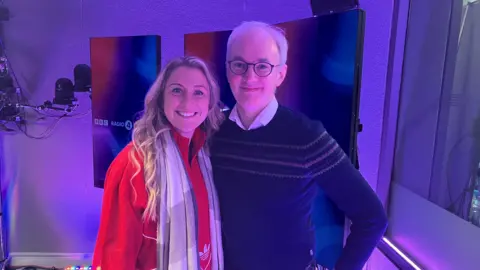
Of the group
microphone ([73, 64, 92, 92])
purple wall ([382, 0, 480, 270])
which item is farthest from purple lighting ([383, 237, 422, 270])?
microphone ([73, 64, 92, 92])

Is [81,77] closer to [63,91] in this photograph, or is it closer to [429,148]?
[63,91]

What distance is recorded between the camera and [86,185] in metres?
3.06

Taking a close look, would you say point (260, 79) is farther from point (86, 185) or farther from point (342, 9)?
point (86, 185)

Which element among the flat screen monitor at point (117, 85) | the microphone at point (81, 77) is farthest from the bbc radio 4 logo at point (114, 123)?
the microphone at point (81, 77)

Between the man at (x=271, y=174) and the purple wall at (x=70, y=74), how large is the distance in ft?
5.09

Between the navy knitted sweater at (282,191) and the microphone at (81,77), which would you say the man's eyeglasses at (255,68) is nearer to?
the navy knitted sweater at (282,191)

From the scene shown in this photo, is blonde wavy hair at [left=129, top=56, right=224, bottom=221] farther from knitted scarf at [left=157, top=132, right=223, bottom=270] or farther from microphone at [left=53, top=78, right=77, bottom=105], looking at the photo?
microphone at [left=53, top=78, right=77, bottom=105]

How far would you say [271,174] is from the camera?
4.26 feet

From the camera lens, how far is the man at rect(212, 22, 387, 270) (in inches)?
50.2

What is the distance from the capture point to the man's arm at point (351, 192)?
4.16 feet

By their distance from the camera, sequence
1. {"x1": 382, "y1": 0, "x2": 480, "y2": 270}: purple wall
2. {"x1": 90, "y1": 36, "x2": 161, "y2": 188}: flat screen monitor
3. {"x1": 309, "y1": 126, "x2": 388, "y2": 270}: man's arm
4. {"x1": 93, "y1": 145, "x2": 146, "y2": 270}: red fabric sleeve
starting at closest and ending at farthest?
{"x1": 93, "y1": 145, "x2": 146, "y2": 270}: red fabric sleeve
{"x1": 309, "y1": 126, "x2": 388, "y2": 270}: man's arm
{"x1": 382, "y1": 0, "x2": 480, "y2": 270}: purple wall
{"x1": 90, "y1": 36, "x2": 161, "y2": 188}: flat screen monitor

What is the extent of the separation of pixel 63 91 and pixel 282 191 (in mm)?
2182

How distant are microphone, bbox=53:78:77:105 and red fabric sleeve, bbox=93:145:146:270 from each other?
71.6 inches

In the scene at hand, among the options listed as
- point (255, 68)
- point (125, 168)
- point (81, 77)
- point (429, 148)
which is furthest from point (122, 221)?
point (429, 148)
